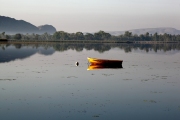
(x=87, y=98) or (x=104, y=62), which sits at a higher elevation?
(x=104, y=62)

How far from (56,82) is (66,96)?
696cm

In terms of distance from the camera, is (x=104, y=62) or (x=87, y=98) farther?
(x=104, y=62)

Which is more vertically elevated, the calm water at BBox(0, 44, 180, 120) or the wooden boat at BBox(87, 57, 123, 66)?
the wooden boat at BBox(87, 57, 123, 66)

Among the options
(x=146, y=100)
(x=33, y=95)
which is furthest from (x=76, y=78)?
(x=146, y=100)

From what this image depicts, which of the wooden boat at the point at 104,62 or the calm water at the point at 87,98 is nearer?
the calm water at the point at 87,98

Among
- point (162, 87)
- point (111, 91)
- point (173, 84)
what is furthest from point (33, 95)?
point (173, 84)

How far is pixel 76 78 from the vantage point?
32812 mm

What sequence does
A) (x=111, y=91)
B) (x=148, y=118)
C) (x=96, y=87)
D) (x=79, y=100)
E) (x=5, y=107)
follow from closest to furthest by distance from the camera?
(x=148, y=118)
(x=5, y=107)
(x=79, y=100)
(x=111, y=91)
(x=96, y=87)

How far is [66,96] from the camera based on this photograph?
2295cm

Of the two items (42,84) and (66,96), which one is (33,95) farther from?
(42,84)

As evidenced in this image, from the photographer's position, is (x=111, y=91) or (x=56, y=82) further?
(x=56, y=82)

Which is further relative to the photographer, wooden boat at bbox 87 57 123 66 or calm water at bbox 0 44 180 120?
wooden boat at bbox 87 57 123 66

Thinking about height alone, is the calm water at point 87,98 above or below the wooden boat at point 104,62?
below

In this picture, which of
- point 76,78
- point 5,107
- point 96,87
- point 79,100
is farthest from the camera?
point 76,78
